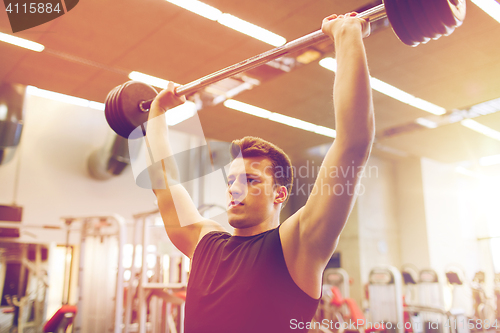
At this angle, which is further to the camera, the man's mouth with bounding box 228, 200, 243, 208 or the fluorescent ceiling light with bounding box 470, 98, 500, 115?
the fluorescent ceiling light with bounding box 470, 98, 500, 115

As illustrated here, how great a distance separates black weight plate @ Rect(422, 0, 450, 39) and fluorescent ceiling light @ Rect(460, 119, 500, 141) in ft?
18.5

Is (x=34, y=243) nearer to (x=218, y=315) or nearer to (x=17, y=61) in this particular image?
(x=17, y=61)

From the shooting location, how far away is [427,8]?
3.20ft

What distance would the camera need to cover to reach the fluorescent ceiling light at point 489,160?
782 centimetres

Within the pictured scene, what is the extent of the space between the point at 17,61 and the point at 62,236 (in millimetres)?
2421

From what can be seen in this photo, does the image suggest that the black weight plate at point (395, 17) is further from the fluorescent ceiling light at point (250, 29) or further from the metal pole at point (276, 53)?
the fluorescent ceiling light at point (250, 29)

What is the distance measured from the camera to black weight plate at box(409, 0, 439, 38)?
0.98 m

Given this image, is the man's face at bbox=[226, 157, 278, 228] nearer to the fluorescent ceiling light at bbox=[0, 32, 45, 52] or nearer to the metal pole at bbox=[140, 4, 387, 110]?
the metal pole at bbox=[140, 4, 387, 110]

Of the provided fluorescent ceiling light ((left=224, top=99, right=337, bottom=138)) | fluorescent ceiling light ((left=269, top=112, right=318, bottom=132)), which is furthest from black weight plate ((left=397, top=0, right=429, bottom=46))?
fluorescent ceiling light ((left=269, top=112, right=318, bottom=132))

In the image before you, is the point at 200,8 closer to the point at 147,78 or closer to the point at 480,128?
the point at 147,78

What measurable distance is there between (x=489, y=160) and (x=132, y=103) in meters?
8.48

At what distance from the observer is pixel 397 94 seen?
16.2ft

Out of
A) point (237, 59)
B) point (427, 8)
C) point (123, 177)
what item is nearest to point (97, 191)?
point (123, 177)

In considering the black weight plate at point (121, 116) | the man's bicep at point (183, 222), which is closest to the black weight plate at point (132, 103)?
the black weight plate at point (121, 116)
